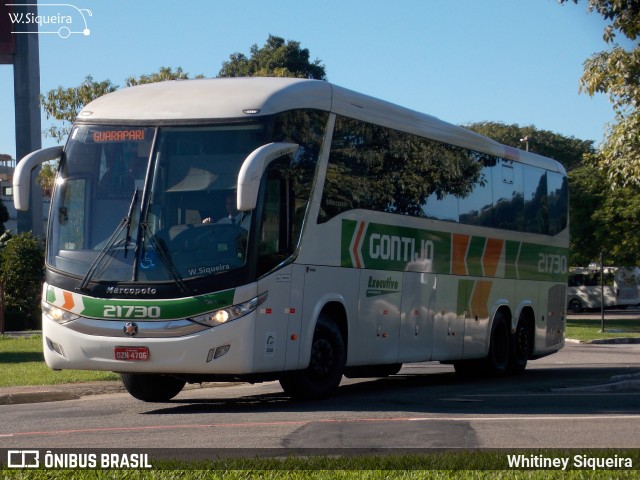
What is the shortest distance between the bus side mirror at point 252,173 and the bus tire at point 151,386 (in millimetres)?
3421

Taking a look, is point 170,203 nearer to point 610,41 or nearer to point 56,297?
point 56,297

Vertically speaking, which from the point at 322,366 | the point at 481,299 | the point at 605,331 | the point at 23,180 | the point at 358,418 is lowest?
the point at 605,331

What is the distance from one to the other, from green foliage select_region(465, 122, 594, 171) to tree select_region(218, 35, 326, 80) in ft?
61.6

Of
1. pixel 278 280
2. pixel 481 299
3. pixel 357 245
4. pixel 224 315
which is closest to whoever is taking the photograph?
pixel 224 315

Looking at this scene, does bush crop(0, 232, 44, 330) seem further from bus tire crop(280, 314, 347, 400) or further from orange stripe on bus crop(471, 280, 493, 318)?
bus tire crop(280, 314, 347, 400)

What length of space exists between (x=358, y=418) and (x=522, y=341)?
33.3ft

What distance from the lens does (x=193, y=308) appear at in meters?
11.7

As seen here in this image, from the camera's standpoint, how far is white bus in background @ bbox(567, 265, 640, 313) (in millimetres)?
62938

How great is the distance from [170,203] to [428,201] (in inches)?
218

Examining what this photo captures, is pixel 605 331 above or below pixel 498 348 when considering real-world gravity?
below

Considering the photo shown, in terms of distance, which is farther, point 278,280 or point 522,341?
point 522,341

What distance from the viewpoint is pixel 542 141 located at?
82000 millimetres

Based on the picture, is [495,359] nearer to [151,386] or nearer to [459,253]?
[459,253]

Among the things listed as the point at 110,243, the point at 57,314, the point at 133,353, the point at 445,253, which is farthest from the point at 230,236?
the point at 445,253
